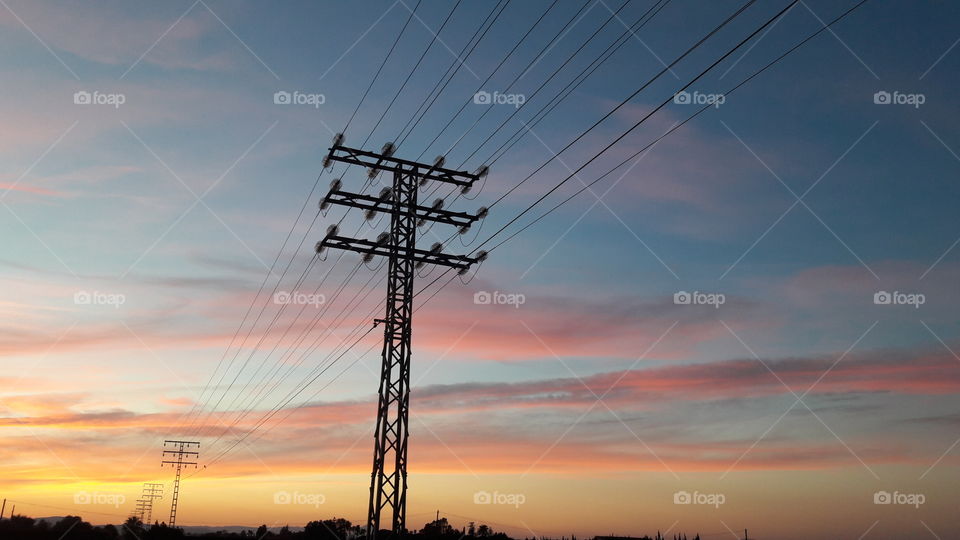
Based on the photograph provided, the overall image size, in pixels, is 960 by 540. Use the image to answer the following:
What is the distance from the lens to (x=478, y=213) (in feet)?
89.4

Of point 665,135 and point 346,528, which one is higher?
point 665,135

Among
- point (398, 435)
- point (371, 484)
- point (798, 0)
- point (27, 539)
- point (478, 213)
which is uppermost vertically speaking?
point (478, 213)

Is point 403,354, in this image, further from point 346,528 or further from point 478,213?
point 346,528

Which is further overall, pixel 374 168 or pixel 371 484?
pixel 374 168

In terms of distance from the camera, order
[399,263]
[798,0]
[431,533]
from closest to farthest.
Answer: [798,0]
[399,263]
[431,533]

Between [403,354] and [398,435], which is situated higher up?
[403,354]

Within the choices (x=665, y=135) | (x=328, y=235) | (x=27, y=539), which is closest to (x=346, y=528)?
(x=27, y=539)

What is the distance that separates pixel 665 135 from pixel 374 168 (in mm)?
12750

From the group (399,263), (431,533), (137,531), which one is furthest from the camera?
(431,533)

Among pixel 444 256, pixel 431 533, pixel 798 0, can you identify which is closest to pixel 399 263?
pixel 444 256

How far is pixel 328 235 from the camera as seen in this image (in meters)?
27.2

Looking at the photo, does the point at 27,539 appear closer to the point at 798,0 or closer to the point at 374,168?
the point at 374,168

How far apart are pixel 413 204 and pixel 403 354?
562 cm

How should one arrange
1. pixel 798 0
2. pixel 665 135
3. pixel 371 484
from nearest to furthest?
pixel 798 0, pixel 665 135, pixel 371 484
